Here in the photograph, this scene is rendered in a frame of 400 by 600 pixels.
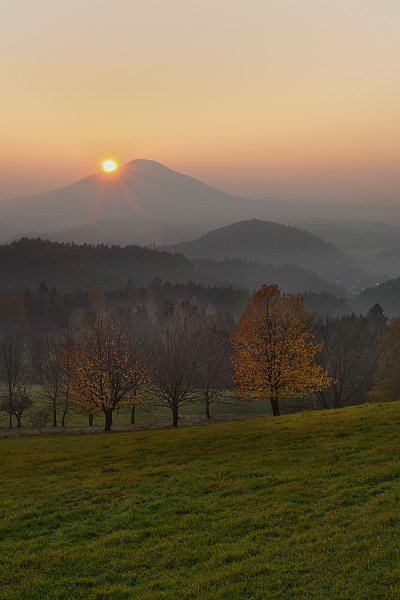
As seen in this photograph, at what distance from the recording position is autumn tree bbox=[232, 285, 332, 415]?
4275 cm

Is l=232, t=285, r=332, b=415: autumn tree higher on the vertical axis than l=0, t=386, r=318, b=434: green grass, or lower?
higher

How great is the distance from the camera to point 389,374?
62.0m

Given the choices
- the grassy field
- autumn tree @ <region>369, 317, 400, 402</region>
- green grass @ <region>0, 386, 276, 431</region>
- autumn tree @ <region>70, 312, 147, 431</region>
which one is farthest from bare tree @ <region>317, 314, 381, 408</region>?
the grassy field

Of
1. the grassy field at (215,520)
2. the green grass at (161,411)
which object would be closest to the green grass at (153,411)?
the green grass at (161,411)

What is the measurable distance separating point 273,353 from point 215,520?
2847 centimetres

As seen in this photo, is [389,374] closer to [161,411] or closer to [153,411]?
[161,411]

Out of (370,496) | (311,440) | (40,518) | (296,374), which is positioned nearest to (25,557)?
(40,518)

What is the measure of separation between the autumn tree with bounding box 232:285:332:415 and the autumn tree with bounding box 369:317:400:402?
65.7 ft

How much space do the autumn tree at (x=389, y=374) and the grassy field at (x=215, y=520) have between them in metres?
35.4

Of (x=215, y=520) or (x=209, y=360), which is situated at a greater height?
(x=209, y=360)

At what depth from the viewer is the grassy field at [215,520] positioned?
11.6m

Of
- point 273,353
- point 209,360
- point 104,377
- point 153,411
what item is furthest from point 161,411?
point 273,353

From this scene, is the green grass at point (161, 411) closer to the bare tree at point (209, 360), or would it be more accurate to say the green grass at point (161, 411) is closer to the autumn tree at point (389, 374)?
the bare tree at point (209, 360)

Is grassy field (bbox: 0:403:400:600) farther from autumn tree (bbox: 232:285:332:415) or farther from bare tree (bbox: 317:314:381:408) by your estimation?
bare tree (bbox: 317:314:381:408)
